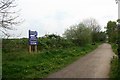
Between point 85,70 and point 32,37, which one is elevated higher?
point 32,37

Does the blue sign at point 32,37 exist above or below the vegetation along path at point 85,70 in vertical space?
above

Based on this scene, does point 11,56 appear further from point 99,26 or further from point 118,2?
point 99,26

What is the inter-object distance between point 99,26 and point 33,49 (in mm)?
69137

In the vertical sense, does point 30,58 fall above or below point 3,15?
below

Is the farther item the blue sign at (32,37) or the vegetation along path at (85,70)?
the blue sign at (32,37)

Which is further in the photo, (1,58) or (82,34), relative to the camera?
(82,34)

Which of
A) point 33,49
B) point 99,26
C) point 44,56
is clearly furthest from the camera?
point 99,26

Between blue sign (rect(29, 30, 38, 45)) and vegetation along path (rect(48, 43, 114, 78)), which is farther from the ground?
blue sign (rect(29, 30, 38, 45))

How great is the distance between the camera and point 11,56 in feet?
64.5

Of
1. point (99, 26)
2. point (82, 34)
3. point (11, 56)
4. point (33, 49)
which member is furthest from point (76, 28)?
point (99, 26)

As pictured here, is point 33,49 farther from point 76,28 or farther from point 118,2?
point 76,28

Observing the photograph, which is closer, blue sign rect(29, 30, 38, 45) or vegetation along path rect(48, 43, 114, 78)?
vegetation along path rect(48, 43, 114, 78)

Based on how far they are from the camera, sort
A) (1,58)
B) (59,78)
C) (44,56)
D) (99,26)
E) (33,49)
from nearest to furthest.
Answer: (59,78) → (1,58) → (44,56) → (33,49) → (99,26)

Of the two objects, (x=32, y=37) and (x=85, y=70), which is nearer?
(x=85, y=70)
